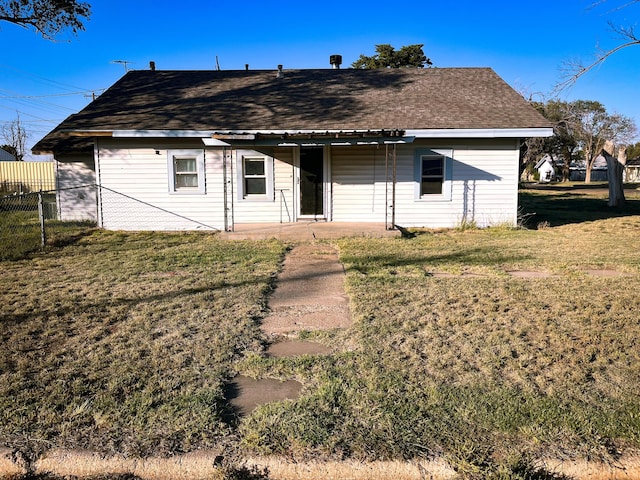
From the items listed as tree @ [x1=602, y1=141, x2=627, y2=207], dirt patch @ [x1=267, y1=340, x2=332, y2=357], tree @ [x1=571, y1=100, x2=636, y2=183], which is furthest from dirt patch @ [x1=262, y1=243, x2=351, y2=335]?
tree @ [x1=571, y1=100, x2=636, y2=183]

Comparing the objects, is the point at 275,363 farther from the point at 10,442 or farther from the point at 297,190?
the point at 297,190

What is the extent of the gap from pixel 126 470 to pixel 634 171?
302ft

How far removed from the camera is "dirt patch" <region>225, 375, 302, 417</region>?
132 inches

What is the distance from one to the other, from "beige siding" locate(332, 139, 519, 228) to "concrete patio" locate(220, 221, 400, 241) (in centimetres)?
105

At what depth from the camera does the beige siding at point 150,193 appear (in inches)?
503

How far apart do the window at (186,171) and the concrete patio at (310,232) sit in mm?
1875

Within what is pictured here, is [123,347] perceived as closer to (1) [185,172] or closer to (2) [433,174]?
(1) [185,172]

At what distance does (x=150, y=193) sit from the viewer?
12.9 meters

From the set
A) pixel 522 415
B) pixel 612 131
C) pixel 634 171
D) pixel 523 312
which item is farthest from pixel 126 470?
pixel 634 171

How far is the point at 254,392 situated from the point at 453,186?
34.4ft

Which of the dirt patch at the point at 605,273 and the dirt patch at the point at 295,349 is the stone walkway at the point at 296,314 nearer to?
the dirt patch at the point at 295,349

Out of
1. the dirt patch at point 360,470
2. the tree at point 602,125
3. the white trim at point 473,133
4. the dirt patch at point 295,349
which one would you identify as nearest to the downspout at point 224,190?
the white trim at point 473,133

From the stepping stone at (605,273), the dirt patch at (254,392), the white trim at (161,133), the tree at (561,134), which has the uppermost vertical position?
the tree at (561,134)

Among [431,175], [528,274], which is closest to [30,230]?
[431,175]
